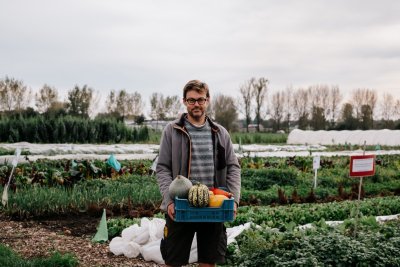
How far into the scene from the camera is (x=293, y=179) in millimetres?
10680

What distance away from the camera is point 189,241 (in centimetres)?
327

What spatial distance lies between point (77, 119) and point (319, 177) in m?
13.5

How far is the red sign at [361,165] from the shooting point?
4.98 meters

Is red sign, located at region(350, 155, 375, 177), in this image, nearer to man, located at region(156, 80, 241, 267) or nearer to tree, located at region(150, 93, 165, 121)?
man, located at region(156, 80, 241, 267)

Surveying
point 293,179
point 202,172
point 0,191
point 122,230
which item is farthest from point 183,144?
point 293,179

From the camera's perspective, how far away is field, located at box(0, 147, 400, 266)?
4.15m

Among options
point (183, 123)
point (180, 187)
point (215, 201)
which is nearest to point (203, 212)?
point (215, 201)

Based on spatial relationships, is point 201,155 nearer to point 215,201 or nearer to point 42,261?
point 215,201

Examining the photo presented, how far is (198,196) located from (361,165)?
8.96ft

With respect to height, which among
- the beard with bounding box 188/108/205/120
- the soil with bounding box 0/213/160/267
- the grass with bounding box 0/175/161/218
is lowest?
the soil with bounding box 0/213/160/267

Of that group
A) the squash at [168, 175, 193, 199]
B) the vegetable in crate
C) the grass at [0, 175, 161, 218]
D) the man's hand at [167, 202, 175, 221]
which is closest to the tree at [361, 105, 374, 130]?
the grass at [0, 175, 161, 218]

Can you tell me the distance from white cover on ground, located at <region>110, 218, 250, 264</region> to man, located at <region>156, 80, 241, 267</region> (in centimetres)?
152

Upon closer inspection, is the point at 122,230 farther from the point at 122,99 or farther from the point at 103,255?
the point at 122,99

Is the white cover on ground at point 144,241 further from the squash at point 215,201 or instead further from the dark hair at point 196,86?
the dark hair at point 196,86
